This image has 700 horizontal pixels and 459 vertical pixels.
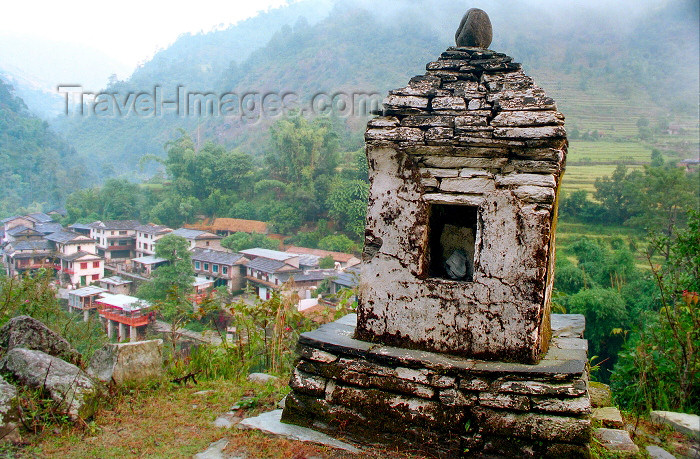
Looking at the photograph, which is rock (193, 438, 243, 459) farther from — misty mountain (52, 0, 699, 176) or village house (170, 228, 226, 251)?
village house (170, 228, 226, 251)

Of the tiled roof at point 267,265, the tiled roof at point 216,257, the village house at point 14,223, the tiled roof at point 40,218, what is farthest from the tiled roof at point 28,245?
the tiled roof at point 267,265

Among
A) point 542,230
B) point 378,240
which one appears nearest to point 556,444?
point 542,230

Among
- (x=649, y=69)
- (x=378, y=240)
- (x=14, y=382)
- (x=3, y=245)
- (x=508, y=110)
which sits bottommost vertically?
(x=3, y=245)

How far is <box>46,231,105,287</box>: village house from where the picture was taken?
952 inches

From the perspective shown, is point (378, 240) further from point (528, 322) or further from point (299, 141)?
point (299, 141)

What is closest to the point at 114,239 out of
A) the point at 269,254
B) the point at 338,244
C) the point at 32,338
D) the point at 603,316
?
the point at 269,254

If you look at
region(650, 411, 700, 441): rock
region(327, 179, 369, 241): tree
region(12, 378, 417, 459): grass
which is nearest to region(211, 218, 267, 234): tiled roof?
region(327, 179, 369, 241): tree

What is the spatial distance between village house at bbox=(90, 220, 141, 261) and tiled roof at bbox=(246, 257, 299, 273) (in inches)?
405

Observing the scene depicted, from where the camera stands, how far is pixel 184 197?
119 ft

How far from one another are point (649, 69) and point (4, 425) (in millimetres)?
48749

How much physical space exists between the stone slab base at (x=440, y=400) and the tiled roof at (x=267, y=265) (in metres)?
20.5

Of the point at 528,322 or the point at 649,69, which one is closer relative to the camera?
the point at 528,322

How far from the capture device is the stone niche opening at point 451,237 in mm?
3303

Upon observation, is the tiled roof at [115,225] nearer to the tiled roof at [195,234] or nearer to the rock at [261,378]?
the tiled roof at [195,234]
